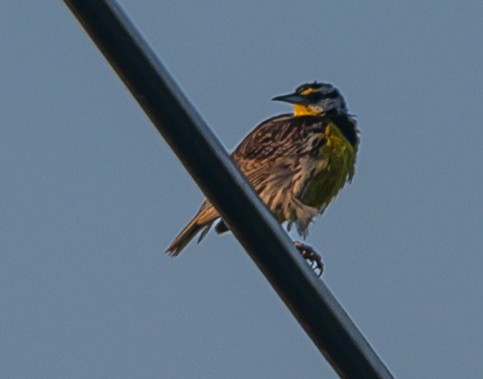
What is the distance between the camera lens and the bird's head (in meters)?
10.7

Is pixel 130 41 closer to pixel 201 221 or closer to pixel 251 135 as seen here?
pixel 201 221

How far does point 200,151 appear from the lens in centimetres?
371

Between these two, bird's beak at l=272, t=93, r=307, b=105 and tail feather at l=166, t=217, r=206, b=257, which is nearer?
tail feather at l=166, t=217, r=206, b=257

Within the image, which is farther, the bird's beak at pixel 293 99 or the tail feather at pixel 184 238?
the bird's beak at pixel 293 99

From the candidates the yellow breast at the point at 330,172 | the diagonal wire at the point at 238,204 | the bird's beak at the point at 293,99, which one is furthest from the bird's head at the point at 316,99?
the diagonal wire at the point at 238,204

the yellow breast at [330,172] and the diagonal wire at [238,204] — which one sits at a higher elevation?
the diagonal wire at [238,204]

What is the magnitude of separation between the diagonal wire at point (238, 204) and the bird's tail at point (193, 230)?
6.00 m

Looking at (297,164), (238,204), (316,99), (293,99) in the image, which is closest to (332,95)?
(316,99)

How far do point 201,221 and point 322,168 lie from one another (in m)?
0.95

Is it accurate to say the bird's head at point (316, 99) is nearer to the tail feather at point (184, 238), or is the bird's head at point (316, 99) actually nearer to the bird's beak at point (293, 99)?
the bird's beak at point (293, 99)

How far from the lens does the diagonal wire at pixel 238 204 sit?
361 centimetres

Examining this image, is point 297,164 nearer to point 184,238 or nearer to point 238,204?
point 184,238

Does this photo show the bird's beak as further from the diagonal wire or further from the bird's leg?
the diagonal wire

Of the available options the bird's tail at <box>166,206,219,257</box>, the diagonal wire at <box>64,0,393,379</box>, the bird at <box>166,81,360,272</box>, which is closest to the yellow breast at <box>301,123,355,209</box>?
the bird at <box>166,81,360,272</box>
